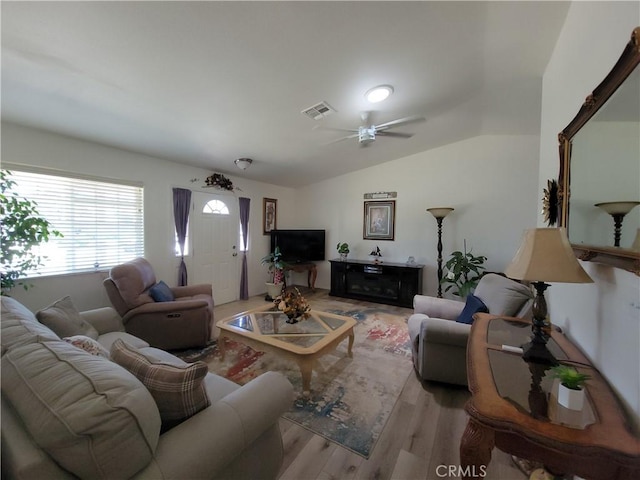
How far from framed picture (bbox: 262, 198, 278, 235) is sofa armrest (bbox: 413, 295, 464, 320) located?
3.50m

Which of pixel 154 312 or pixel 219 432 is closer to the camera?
pixel 219 432

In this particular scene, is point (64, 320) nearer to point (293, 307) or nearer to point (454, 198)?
point (293, 307)

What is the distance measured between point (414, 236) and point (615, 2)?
376cm

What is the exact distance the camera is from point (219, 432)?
100 cm

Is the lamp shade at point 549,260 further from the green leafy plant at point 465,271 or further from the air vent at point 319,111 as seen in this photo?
the green leafy plant at point 465,271

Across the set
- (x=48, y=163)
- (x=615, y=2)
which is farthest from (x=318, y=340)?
(x=48, y=163)

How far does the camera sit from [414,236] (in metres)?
4.73


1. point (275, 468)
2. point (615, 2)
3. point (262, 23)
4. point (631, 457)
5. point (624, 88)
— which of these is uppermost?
point (262, 23)

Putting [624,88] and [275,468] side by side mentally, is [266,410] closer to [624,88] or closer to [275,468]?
[275,468]

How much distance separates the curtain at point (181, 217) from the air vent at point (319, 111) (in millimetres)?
2338

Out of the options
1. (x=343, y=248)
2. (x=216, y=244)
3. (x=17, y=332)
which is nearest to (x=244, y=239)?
(x=216, y=244)

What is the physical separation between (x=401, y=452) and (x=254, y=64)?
287 centimetres

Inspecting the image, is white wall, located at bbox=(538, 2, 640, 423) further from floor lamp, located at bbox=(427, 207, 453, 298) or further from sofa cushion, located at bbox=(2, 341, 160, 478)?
floor lamp, located at bbox=(427, 207, 453, 298)

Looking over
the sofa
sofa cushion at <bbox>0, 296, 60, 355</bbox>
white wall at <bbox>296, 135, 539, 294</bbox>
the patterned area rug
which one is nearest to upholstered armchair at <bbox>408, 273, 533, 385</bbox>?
the patterned area rug
